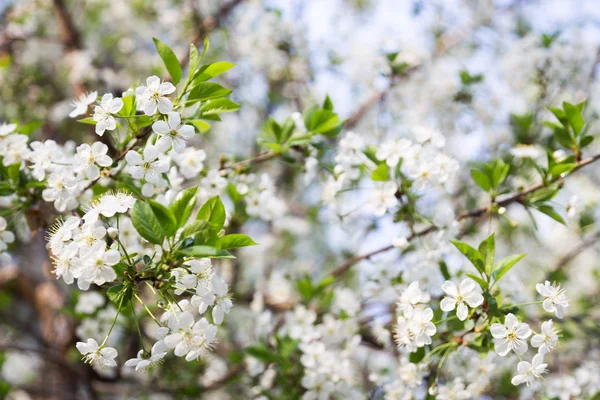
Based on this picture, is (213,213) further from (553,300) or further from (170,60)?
(553,300)

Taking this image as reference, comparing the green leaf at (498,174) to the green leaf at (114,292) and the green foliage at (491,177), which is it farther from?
the green leaf at (114,292)

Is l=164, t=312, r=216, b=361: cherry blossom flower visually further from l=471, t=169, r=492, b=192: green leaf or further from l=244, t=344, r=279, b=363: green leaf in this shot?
l=471, t=169, r=492, b=192: green leaf

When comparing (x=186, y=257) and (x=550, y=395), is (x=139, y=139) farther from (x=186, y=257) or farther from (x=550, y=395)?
(x=550, y=395)

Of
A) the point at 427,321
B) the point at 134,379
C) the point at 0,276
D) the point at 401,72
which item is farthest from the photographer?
the point at 0,276

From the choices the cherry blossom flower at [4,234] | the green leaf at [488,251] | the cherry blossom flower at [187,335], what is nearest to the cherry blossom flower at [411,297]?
the green leaf at [488,251]

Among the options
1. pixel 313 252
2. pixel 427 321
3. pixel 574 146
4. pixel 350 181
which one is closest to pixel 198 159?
pixel 350 181

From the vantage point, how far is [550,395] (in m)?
2.10

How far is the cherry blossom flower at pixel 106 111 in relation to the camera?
4.67 feet

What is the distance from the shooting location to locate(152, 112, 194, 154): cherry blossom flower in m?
1.39

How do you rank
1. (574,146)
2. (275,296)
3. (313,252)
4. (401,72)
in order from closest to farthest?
1. (574,146)
2. (401,72)
3. (275,296)
4. (313,252)

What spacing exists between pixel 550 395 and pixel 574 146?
100cm

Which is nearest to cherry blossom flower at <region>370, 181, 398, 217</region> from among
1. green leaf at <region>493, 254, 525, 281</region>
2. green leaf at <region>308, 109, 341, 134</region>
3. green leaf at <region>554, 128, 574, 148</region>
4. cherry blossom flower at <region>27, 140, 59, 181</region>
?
green leaf at <region>308, 109, 341, 134</region>

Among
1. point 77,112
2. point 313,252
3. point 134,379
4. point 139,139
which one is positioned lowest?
point 313,252

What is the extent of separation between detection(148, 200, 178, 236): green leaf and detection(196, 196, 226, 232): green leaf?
0.27 ft
